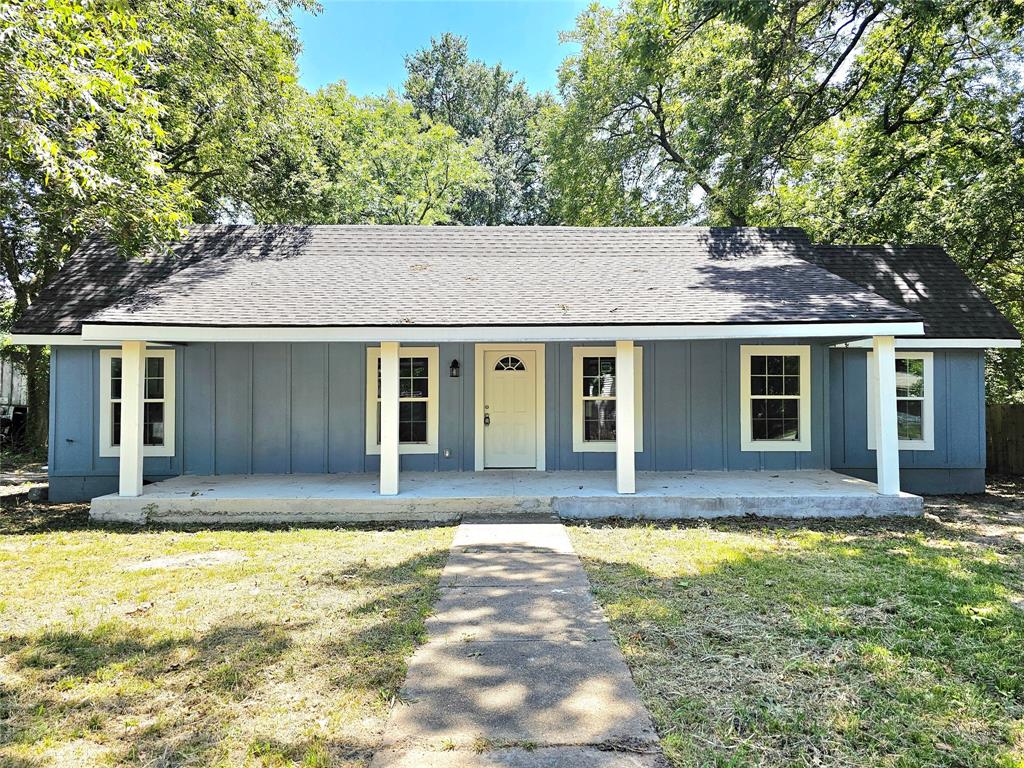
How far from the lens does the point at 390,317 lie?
777 centimetres

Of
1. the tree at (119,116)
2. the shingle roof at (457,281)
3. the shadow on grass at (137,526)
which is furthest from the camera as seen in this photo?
the shingle roof at (457,281)

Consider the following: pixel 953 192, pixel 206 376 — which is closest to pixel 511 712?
pixel 206 376

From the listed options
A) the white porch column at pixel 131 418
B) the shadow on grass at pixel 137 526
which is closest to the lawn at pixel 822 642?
the shadow on grass at pixel 137 526

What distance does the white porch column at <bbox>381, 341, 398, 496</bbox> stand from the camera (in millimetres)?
7812

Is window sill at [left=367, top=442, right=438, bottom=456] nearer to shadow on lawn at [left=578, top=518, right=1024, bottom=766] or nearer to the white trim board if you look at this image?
the white trim board

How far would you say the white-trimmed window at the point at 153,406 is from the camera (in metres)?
9.23

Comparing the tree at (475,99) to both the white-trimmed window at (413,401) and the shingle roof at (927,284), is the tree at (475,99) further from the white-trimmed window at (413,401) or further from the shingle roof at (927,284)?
the white-trimmed window at (413,401)

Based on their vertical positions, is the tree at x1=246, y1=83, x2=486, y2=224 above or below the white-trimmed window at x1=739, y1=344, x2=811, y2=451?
above

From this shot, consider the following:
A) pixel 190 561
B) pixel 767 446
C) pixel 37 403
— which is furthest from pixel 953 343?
pixel 37 403

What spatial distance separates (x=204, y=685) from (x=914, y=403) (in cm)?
1068

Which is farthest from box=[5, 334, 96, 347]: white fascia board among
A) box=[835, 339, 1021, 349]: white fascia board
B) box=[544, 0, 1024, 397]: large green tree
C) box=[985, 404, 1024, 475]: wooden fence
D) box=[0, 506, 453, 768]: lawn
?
box=[985, 404, 1024, 475]: wooden fence

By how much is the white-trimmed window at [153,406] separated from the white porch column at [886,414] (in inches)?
400

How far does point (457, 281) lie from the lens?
9266 millimetres

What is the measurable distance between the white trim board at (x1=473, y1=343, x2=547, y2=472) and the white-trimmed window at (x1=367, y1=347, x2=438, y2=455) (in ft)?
2.10
